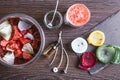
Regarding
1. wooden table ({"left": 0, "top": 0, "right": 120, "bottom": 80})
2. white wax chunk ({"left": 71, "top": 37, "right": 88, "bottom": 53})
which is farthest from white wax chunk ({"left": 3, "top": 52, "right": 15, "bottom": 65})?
white wax chunk ({"left": 71, "top": 37, "right": 88, "bottom": 53})

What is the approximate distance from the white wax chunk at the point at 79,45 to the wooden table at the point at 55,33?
16 millimetres

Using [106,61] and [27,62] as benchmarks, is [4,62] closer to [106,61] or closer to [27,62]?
[27,62]

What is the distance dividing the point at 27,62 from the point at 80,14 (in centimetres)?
21

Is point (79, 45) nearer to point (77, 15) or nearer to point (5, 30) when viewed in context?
point (77, 15)

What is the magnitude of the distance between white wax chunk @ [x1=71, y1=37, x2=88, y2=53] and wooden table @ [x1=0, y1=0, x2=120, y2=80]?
0.05 feet

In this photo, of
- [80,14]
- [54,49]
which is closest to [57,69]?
[54,49]

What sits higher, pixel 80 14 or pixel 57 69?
pixel 80 14

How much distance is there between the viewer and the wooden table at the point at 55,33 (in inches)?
41.0

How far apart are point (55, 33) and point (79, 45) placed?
8cm

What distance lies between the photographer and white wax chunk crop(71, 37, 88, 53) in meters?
1.03

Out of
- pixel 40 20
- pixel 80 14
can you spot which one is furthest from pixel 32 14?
pixel 80 14

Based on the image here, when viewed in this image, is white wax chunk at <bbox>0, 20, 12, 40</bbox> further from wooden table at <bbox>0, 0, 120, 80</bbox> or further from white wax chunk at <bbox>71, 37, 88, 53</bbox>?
white wax chunk at <bbox>71, 37, 88, 53</bbox>

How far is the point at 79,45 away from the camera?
3.40 ft

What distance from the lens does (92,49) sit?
3.43ft
